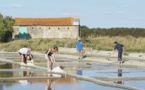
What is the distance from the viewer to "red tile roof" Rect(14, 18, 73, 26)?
93006 millimetres

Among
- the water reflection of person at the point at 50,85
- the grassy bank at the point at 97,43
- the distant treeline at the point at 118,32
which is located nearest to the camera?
the water reflection of person at the point at 50,85

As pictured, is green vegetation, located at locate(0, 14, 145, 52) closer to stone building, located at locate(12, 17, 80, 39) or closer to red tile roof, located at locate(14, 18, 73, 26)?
stone building, located at locate(12, 17, 80, 39)

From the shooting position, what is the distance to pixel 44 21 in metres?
95.6

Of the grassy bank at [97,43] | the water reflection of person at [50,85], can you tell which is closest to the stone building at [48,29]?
the grassy bank at [97,43]

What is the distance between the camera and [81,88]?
16.2 m

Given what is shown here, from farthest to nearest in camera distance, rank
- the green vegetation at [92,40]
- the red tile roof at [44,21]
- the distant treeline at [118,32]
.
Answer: the red tile roof at [44,21] → the distant treeline at [118,32] → the green vegetation at [92,40]

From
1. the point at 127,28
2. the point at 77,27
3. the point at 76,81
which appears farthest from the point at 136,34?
the point at 76,81

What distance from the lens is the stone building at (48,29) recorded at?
91.3 meters

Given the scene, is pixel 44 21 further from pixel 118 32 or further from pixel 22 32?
pixel 118 32

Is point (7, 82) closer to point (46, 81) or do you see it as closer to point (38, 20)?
point (46, 81)

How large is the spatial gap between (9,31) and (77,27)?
590 inches

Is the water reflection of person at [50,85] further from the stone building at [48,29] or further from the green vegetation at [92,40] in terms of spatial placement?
the stone building at [48,29]

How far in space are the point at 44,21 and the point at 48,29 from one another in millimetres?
3761

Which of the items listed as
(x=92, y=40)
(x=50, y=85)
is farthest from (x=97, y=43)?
(x=50, y=85)
